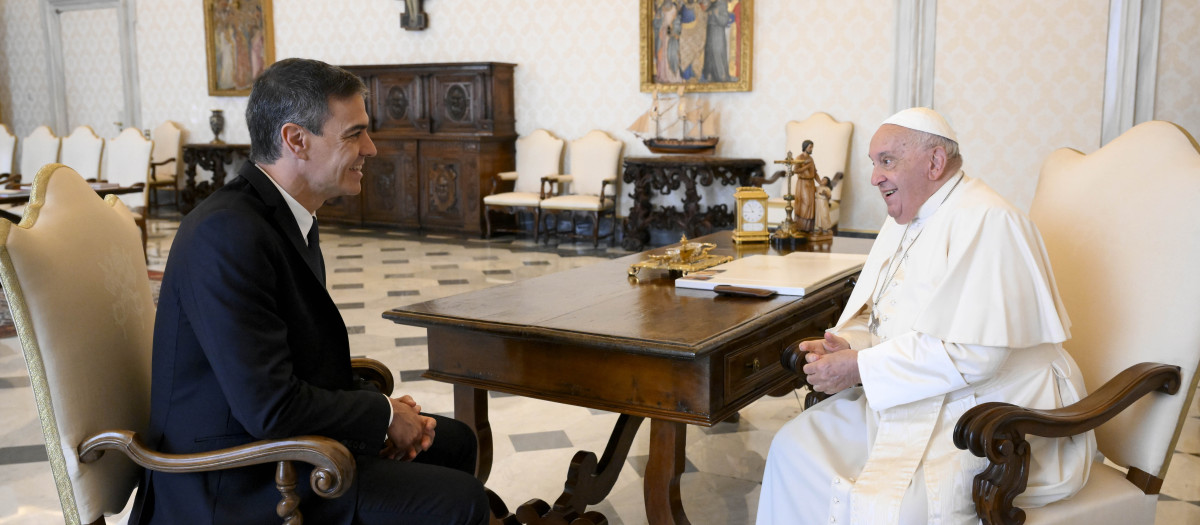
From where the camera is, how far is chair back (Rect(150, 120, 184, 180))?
40.2ft

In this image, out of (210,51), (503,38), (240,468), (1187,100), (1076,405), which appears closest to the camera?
(240,468)

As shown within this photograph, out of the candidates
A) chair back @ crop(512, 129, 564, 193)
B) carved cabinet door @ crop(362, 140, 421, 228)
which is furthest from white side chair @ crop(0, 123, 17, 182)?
chair back @ crop(512, 129, 564, 193)

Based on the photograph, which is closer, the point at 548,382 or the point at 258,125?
the point at 258,125

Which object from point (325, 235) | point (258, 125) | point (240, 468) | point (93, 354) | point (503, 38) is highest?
point (503, 38)

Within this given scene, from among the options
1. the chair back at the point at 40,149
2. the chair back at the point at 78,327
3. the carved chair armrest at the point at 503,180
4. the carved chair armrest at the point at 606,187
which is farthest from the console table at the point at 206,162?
the chair back at the point at 78,327

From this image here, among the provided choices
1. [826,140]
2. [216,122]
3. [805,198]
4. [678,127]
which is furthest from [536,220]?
[805,198]

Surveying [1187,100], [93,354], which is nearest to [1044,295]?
[93,354]

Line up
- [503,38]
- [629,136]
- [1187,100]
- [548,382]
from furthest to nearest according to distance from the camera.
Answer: [503,38]
[629,136]
[1187,100]
[548,382]

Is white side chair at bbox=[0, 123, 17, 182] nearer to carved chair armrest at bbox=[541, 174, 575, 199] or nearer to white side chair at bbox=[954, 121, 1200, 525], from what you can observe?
carved chair armrest at bbox=[541, 174, 575, 199]

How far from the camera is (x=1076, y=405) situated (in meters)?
1.94

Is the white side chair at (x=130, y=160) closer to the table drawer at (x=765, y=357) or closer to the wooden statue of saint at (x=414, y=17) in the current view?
the wooden statue of saint at (x=414, y=17)

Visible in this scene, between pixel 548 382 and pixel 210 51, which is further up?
pixel 210 51

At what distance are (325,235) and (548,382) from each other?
28.5ft

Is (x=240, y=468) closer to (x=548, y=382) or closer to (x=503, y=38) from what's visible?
(x=548, y=382)
